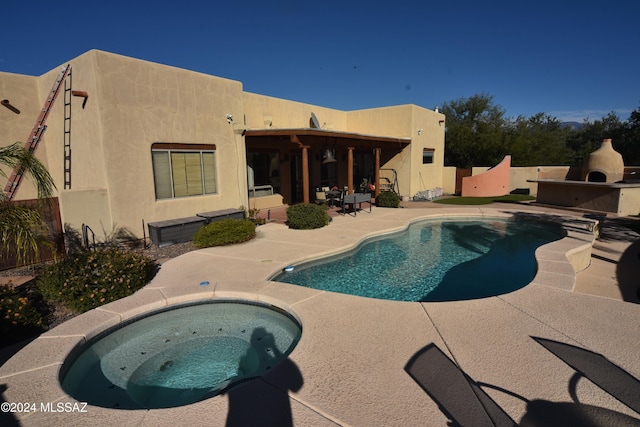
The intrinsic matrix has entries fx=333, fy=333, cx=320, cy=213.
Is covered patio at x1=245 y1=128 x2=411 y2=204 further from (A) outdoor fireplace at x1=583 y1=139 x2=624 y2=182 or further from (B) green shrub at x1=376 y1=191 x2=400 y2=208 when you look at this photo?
(A) outdoor fireplace at x1=583 y1=139 x2=624 y2=182

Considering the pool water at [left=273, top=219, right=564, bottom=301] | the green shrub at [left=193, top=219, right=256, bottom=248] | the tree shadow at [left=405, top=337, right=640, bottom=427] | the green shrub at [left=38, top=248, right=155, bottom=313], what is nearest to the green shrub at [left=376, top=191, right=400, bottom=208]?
the pool water at [left=273, top=219, right=564, bottom=301]

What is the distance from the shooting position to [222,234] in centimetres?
975

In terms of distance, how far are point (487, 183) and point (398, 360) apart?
71.3ft

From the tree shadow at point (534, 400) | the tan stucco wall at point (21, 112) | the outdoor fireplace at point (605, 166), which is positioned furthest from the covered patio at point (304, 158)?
the tree shadow at point (534, 400)

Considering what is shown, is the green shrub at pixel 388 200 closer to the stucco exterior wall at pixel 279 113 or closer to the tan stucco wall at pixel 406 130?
the tan stucco wall at pixel 406 130

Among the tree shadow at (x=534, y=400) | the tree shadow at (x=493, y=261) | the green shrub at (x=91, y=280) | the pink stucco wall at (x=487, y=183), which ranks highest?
the pink stucco wall at (x=487, y=183)

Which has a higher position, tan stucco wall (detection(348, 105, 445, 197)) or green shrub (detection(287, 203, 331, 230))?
tan stucco wall (detection(348, 105, 445, 197))

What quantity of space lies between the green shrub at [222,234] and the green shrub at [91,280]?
9.88 ft

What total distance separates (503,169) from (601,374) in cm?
2251

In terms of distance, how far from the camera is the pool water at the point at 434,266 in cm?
712

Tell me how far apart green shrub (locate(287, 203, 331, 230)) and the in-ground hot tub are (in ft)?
19.8

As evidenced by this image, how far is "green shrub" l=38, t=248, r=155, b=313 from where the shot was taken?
5.62m

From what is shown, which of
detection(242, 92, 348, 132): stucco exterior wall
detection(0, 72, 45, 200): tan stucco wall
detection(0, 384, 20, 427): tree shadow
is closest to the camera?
detection(0, 384, 20, 427): tree shadow

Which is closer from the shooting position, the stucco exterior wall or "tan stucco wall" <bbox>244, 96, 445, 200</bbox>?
the stucco exterior wall
